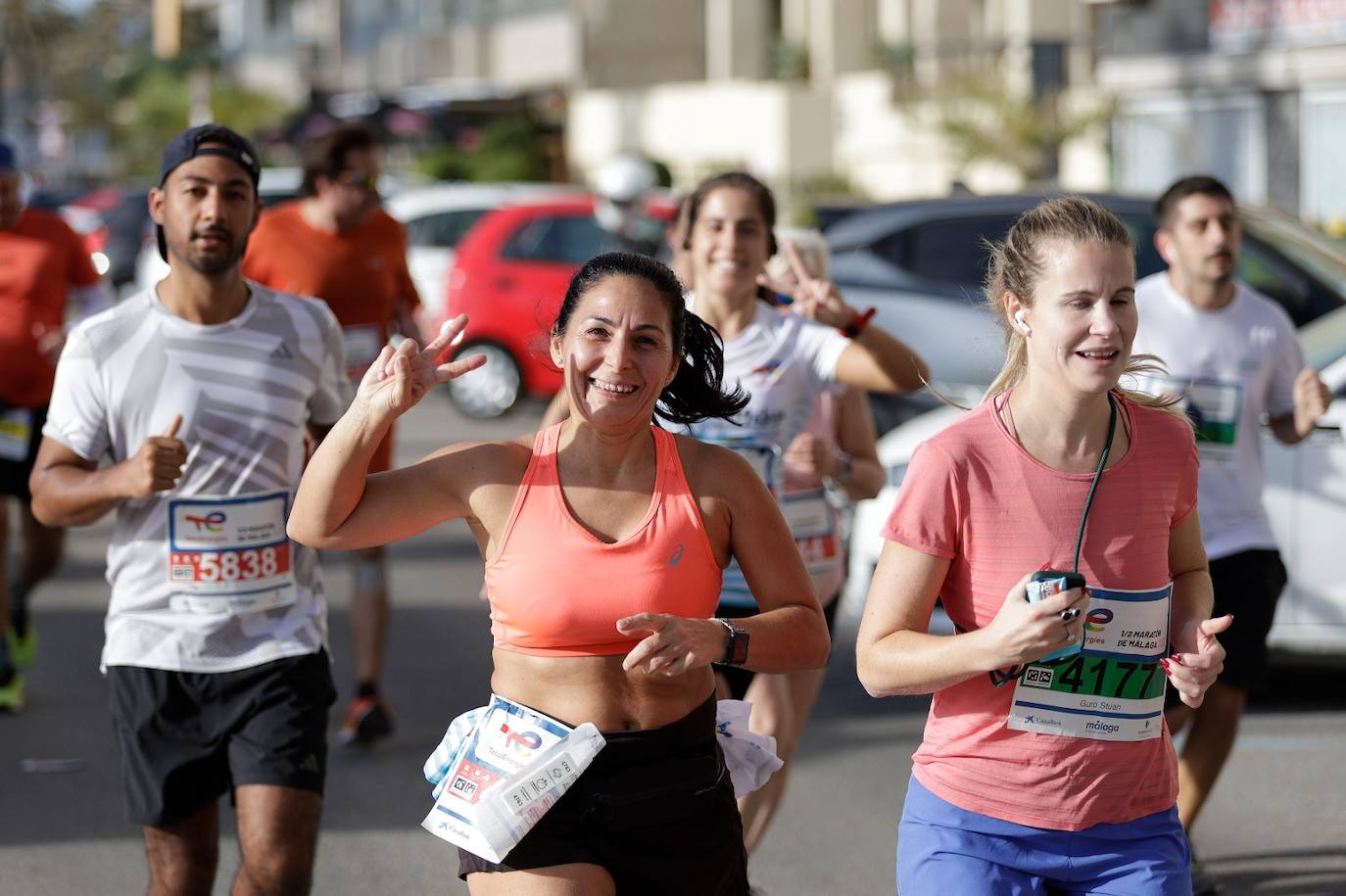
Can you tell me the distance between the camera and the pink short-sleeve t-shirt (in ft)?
10.8

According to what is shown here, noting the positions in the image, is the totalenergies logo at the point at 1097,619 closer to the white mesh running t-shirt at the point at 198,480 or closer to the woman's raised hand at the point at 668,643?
the woman's raised hand at the point at 668,643

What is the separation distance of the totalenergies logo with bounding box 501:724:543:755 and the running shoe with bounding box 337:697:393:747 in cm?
392

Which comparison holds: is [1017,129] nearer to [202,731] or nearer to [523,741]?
[202,731]

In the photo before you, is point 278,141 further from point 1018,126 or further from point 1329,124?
point 1329,124

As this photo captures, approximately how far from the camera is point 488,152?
39000mm

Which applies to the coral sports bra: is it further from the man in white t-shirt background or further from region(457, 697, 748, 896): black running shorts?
the man in white t-shirt background

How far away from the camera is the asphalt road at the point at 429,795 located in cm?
589

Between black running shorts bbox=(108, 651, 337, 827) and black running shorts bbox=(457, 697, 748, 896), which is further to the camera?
black running shorts bbox=(108, 651, 337, 827)

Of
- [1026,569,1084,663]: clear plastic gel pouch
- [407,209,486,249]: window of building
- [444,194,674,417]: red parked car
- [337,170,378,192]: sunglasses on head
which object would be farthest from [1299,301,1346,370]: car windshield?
[407,209,486,249]: window of building

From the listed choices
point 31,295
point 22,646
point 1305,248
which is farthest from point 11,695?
point 1305,248

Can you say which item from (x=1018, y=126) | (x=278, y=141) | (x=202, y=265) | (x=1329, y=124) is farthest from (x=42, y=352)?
(x=278, y=141)

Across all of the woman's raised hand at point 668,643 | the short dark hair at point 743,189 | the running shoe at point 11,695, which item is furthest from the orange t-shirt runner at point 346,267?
the woman's raised hand at point 668,643

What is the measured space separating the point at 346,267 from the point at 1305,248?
4.38 meters

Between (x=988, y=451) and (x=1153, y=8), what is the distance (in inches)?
705
